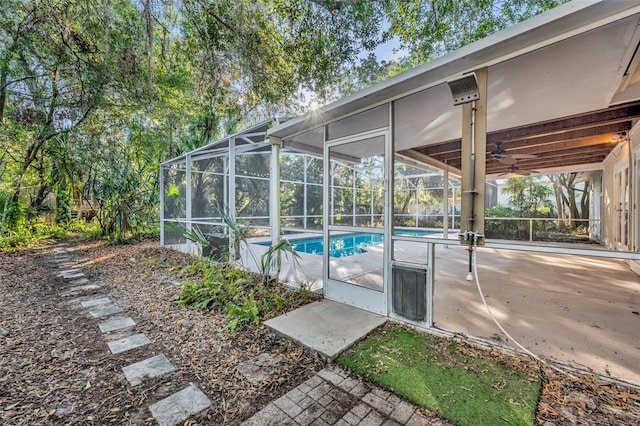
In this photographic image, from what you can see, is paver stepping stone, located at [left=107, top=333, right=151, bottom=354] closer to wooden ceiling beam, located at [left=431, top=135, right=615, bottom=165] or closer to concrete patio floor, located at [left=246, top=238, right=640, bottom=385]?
concrete patio floor, located at [left=246, top=238, right=640, bottom=385]

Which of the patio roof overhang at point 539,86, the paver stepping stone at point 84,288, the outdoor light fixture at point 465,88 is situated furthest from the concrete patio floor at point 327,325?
the paver stepping stone at point 84,288

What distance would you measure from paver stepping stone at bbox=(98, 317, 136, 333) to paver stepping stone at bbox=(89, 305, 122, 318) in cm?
29

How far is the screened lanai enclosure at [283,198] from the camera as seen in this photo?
3.75 meters

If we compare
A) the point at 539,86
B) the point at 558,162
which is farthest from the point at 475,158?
the point at 558,162

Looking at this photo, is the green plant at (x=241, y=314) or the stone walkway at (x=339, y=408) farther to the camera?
the green plant at (x=241, y=314)

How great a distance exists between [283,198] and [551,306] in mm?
6140

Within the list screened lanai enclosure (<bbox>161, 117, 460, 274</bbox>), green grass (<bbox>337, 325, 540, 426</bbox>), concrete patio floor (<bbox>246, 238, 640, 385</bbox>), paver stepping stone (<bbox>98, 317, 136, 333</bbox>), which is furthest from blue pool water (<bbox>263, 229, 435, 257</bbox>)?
paver stepping stone (<bbox>98, 317, 136, 333</bbox>)

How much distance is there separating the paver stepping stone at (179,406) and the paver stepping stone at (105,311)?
7.43 feet

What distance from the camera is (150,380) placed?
212cm

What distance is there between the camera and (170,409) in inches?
71.1

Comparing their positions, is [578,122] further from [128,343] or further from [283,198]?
[128,343]

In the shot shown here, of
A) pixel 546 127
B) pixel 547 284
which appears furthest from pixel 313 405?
pixel 546 127

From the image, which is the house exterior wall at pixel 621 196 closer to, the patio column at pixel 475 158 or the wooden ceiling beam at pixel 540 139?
the wooden ceiling beam at pixel 540 139

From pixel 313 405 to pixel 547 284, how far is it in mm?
4565
